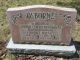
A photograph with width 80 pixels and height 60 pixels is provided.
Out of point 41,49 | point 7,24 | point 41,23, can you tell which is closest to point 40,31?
point 41,23

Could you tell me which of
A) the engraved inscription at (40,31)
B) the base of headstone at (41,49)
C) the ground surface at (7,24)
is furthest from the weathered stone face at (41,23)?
the ground surface at (7,24)

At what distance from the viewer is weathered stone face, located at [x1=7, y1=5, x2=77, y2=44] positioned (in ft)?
14.5

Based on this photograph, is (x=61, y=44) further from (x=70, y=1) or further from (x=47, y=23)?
(x=70, y=1)

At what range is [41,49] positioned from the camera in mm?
4777

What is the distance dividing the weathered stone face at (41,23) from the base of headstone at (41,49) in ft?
0.34

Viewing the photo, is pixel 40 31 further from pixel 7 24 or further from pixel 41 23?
pixel 7 24

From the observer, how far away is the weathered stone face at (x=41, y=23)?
175 inches

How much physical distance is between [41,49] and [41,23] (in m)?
0.55

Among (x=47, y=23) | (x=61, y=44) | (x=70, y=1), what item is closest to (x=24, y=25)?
(x=47, y=23)

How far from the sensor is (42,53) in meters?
4.84

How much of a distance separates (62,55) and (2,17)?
2.23m

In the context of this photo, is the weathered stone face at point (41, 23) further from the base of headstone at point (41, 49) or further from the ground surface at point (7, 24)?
the ground surface at point (7, 24)

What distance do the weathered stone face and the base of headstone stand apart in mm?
104

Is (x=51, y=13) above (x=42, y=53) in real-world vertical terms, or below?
above
